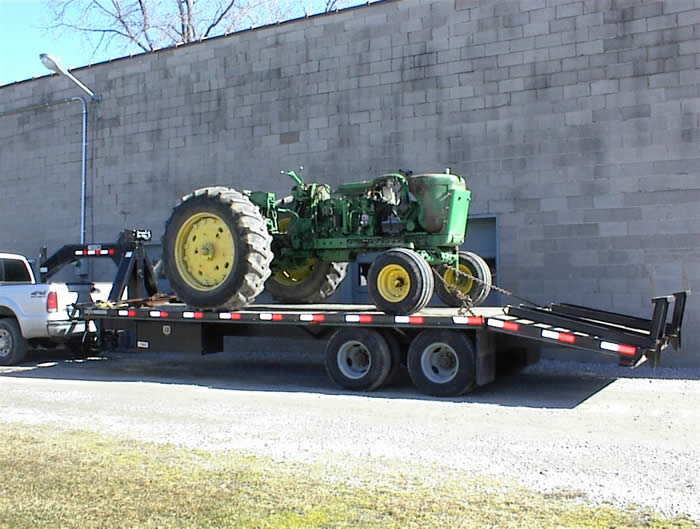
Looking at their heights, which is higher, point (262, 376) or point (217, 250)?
point (217, 250)

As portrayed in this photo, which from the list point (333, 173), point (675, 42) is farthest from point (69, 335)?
point (675, 42)

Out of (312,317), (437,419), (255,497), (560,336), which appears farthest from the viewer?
(312,317)

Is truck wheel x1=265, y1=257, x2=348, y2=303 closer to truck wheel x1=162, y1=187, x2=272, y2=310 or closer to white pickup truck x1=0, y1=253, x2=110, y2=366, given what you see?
truck wheel x1=162, y1=187, x2=272, y2=310

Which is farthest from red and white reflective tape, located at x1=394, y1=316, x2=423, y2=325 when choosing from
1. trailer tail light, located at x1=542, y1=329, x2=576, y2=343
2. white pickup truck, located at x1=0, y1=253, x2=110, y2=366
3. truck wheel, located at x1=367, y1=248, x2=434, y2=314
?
white pickup truck, located at x1=0, y1=253, x2=110, y2=366

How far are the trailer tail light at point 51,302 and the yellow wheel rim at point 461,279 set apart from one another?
625 cm

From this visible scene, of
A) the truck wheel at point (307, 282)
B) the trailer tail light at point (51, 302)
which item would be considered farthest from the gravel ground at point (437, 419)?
the truck wheel at point (307, 282)

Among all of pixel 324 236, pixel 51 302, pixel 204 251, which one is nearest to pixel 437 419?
pixel 324 236

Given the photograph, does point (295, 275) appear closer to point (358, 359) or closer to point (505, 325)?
point (358, 359)

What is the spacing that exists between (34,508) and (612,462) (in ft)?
13.4

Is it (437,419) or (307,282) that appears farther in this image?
(307,282)

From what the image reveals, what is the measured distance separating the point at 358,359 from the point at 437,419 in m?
2.36

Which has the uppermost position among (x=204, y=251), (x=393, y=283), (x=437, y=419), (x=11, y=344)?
(x=204, y=251)

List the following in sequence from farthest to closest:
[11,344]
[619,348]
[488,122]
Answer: [488,122] → [11,344] → [619,348]

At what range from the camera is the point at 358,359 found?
9555mm
